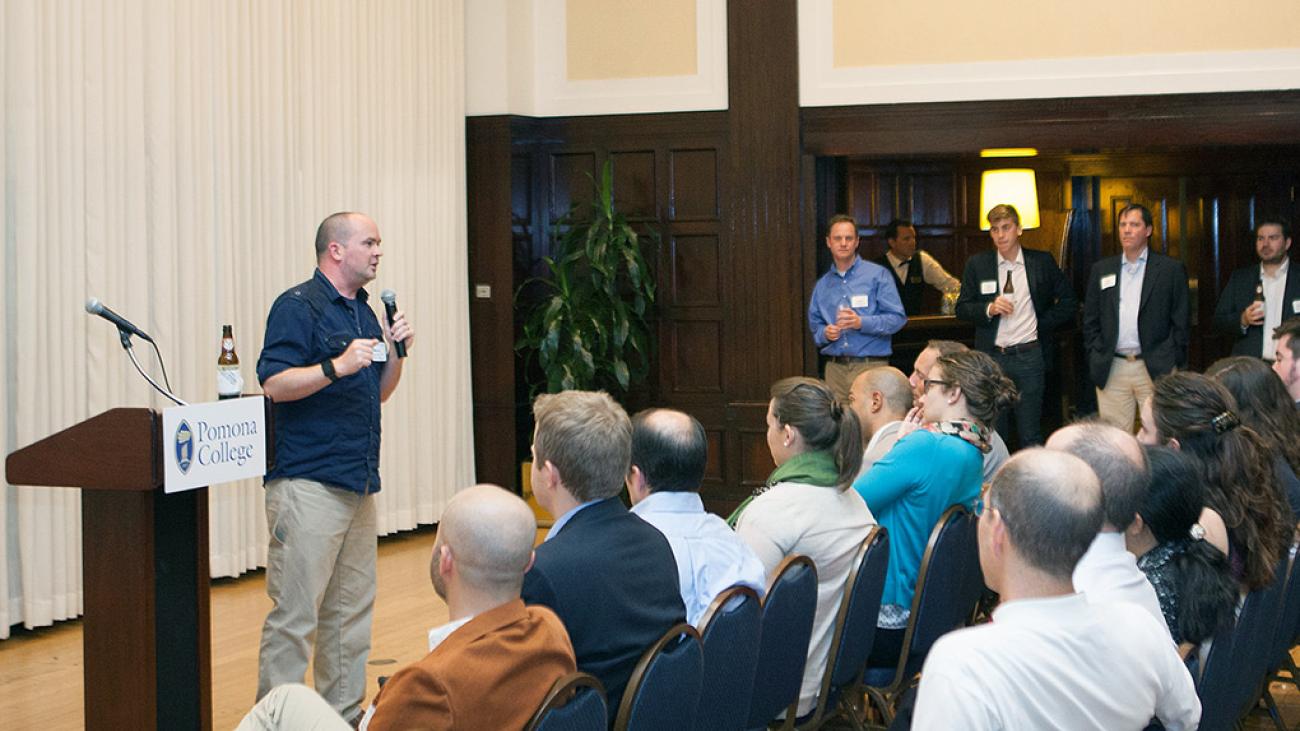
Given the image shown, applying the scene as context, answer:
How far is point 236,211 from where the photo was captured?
6.93 metres

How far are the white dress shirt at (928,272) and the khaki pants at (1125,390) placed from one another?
1985 millimetres

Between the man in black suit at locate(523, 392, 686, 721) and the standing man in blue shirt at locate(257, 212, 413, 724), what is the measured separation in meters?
1.52

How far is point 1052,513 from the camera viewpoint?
81.7 inches

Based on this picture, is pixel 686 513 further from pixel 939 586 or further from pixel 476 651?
pixel 476 651

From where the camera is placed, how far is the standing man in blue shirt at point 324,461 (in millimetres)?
4348

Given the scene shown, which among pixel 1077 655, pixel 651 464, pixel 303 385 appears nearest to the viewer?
pixel 1077 655

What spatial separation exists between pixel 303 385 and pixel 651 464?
157 centimetres

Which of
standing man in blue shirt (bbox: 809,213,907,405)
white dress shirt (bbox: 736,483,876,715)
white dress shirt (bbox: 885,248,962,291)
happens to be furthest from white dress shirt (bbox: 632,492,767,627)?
white dress shirt (bbox: 885,248,962,291)

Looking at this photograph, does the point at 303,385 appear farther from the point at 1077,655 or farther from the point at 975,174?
the point at 975,174

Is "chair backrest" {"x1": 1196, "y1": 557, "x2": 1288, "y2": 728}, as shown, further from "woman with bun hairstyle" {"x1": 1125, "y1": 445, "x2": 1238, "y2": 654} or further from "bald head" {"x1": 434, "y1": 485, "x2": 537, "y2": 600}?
"bald head" {"x1": 434, "y1": 485, "x2": 537, "y2": 600}

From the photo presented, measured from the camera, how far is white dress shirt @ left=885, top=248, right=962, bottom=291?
10.0m

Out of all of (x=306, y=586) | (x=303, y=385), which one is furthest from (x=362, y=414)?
(x=306, y=586)

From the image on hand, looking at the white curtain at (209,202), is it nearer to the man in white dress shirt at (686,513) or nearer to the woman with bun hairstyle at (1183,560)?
the man in white dress shirt at (686,513)

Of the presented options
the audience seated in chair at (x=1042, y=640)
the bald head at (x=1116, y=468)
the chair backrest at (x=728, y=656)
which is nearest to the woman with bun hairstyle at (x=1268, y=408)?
the bald head at (x=1116, y=468)
